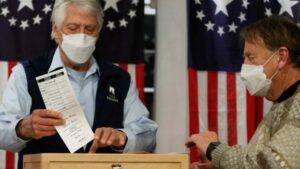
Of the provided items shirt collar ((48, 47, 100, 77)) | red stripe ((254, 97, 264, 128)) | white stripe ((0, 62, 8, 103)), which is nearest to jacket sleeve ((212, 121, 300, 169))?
shirt collar ((48, 47, 100, 77))

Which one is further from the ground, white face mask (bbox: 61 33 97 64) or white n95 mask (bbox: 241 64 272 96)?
white face mask (bbox: 61 33 97 64)

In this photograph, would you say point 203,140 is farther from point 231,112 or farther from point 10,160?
point 10,160

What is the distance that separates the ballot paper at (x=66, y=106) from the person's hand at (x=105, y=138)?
1.1 inches

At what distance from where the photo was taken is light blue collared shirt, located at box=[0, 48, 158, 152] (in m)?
2.30

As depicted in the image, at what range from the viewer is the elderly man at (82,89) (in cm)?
239

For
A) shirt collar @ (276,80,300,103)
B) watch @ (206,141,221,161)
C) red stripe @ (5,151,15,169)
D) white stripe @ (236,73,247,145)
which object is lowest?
red stripe @ (5,151,15,169)

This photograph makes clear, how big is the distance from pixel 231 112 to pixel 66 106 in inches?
60.1

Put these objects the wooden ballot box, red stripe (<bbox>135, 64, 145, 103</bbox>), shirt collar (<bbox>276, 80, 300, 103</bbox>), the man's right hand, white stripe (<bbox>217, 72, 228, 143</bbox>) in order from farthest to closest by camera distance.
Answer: white stripe (<bbox>217, 72, 228, 143</bbox>)
red stripe (<bbox>135, 64, 145, 103</bbox>)
shirt collar (<bbox>276, 80, 300, 103</bbox>)
the man's right hand
the wooden ballot box

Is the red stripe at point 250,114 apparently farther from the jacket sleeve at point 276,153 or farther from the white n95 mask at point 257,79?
the jacket sleeve at point 276,153

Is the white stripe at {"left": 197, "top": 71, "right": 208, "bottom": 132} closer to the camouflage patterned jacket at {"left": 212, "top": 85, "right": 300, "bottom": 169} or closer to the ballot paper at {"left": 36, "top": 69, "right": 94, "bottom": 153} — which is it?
the camouflage patterned jacket at {"left": 212, "top": 85, "right": 300, "bottom": 169}

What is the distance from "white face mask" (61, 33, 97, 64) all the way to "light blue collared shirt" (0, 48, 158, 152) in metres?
0.07

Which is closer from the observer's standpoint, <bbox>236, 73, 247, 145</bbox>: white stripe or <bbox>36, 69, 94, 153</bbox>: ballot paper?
<bbox>36, 69, 94, 153</bbox>: ballot paper

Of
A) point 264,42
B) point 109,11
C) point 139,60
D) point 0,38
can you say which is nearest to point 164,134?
point 139,60

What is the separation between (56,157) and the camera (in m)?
1.80
